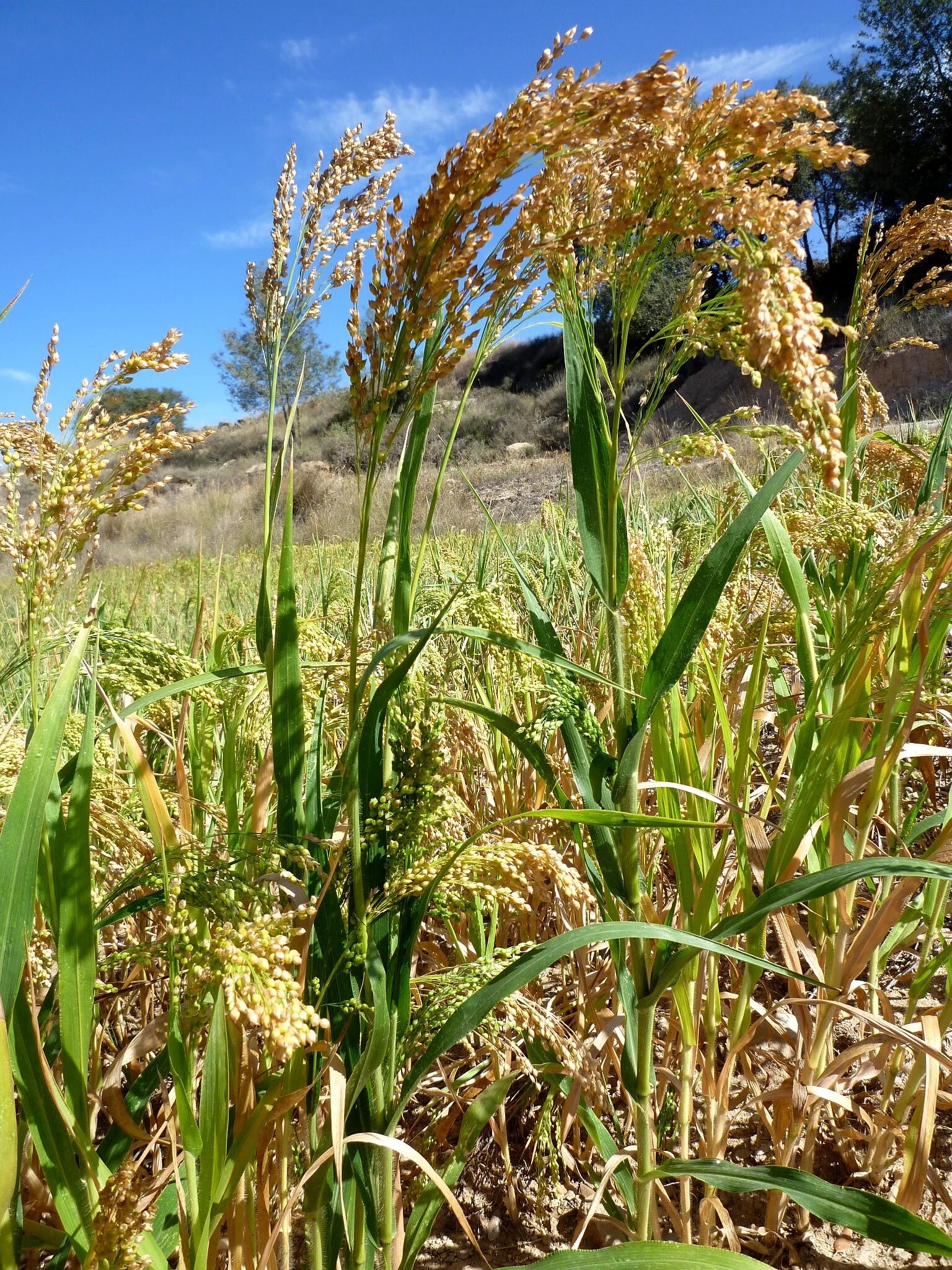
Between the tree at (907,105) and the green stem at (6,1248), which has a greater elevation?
the tree at (907,105)

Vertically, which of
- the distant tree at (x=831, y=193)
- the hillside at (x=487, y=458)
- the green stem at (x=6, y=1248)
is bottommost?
the green stem at (x=6, y=1248)

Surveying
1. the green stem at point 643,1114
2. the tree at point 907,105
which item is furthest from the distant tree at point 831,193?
the green stem at point 643,1114

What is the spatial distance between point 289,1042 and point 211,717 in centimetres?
58

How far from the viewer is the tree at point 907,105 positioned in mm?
17734

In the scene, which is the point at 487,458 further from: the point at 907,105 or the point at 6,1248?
the point at 6,1248

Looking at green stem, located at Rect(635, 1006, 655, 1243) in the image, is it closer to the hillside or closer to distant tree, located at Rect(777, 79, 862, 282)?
the hillside

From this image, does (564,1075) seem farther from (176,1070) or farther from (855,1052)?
(176,1070)

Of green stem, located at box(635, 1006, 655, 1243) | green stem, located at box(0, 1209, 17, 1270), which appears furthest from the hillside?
green stem, located at box(0, 1209, 17, 1270)

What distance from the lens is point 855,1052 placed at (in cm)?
108

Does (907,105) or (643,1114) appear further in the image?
(907,105)

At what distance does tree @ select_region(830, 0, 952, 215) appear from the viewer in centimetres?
1773

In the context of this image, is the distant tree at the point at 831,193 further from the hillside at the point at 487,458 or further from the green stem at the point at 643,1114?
the green stem at the point at 643,1114

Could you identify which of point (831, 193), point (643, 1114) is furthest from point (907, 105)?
point (643, 1114)

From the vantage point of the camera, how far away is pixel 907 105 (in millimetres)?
18234
